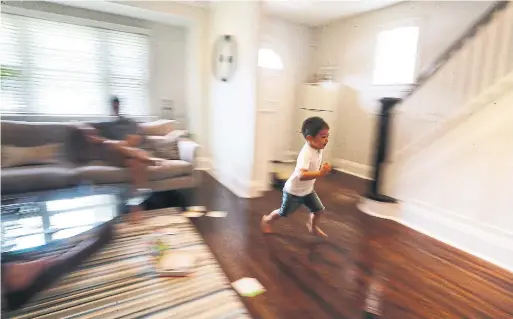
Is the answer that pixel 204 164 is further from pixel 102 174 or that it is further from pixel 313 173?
pixel 313 173

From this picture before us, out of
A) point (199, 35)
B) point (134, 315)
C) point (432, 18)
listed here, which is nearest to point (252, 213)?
point (134, 315)

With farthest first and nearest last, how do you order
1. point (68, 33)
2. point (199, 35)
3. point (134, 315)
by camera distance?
point (199, 35), point (68, 33), point (134, 315)

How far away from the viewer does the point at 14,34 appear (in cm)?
291

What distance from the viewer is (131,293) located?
4.40 ft

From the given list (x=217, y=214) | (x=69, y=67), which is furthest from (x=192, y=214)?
(x=69, y=67)

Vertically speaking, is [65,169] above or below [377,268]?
above

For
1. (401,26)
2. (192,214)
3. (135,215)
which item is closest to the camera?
(135,215)

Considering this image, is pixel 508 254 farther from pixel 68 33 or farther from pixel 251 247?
pixel 68 33

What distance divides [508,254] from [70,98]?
14.4ft

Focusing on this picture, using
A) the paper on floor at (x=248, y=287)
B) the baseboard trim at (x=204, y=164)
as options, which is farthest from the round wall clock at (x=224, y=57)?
the paper on floor at (x=248, y=287)

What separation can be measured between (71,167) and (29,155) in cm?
30

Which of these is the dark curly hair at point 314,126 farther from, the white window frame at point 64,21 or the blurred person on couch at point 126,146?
the white window frame at point 64,21

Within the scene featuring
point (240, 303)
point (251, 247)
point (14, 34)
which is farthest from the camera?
point (14, 34)

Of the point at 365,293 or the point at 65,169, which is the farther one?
the point at 65,169
